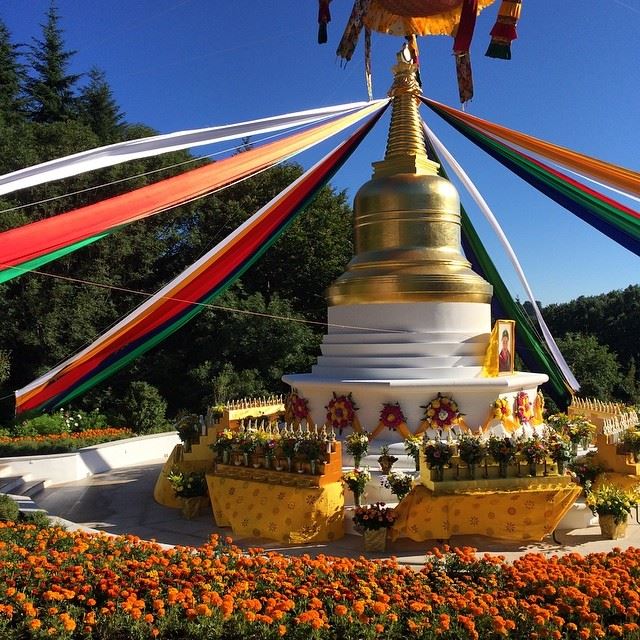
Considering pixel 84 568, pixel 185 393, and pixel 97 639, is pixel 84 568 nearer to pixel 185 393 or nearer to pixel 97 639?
pixel 97 639

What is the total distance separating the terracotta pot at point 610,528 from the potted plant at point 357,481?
3446 millimetres

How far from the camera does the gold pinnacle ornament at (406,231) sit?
12.5 metres

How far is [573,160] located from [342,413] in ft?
20.9

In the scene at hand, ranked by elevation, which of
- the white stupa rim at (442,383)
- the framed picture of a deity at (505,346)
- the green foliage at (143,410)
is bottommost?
the green foliage at (143,410)

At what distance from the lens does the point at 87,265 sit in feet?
85.1

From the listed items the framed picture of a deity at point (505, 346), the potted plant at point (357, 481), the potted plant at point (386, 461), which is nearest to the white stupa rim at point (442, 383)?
the framed picture of a deity at point (505, 346)

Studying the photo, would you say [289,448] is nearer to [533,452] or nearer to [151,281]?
[533,452]

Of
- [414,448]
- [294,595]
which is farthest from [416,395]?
[294,595]

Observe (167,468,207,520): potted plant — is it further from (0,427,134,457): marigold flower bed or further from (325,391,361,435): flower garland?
(0,427,134,457): marigold flower bed

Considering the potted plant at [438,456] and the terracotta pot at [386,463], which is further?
the terracotta pot at [386,463]

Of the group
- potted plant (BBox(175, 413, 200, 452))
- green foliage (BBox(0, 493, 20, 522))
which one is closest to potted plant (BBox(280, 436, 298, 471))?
potted plant (BBox(175, 413, 200, 452))

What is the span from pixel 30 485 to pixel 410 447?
26.8 feet

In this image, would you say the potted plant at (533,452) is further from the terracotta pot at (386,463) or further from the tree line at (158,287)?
the tree line at (158,287)

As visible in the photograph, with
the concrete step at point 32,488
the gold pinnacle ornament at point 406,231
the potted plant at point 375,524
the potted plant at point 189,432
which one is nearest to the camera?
the potted plant at point 375,524
